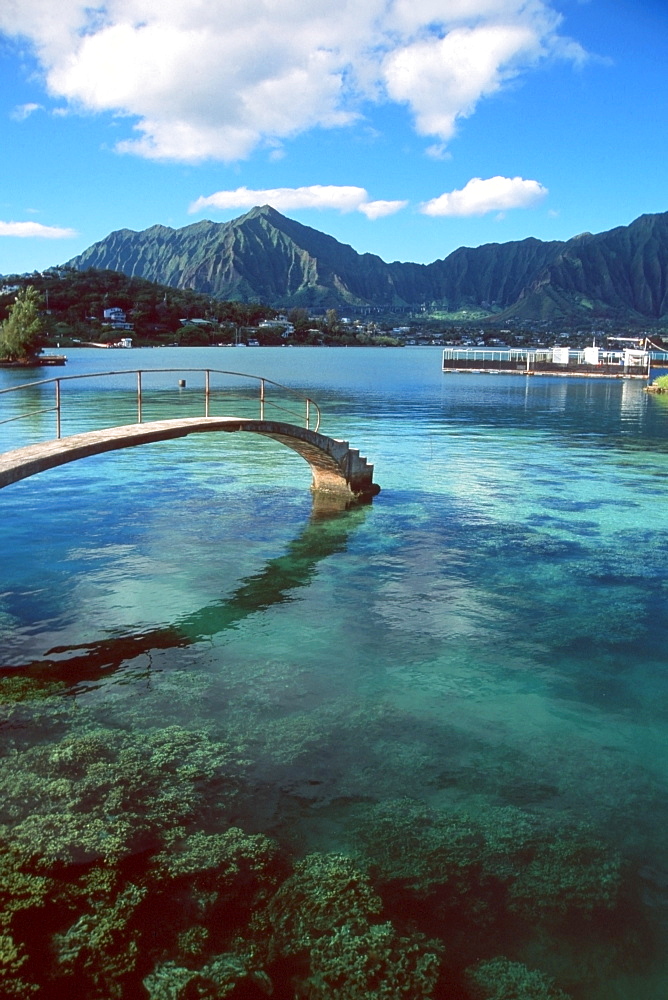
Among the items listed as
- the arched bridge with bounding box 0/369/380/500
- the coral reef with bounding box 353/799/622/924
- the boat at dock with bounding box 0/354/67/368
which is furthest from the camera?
the boat at dock with bounding box 0/354/67/368

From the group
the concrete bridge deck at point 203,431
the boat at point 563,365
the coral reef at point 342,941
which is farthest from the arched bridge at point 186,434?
the boat at point 563,365

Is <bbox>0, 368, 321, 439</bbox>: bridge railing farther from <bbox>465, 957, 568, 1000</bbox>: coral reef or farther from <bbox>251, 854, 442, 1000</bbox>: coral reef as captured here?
<bbox>465, 957, 568, 1000</bbox>: coral reef

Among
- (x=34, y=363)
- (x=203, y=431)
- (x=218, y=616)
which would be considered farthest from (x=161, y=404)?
(x=34, y=363)

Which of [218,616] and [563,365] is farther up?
[563,365]

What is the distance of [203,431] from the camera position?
19.7 metres

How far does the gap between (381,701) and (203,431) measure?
10971mm

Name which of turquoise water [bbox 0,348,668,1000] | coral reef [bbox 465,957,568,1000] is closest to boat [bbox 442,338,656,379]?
turquoise water [bbox 0,348,668,1000]

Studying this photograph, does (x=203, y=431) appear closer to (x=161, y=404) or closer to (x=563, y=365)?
(x=161, y=404)

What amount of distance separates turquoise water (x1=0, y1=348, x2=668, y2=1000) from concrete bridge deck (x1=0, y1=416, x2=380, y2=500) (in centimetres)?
150

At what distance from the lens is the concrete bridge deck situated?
14227 mm

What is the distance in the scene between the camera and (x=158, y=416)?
50.1 metres

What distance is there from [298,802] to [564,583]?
384 inches

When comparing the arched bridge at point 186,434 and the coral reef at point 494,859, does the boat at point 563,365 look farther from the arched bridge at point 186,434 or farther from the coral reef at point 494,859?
the coral reef at point 494,859

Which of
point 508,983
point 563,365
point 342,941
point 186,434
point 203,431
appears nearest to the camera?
point 508,983
